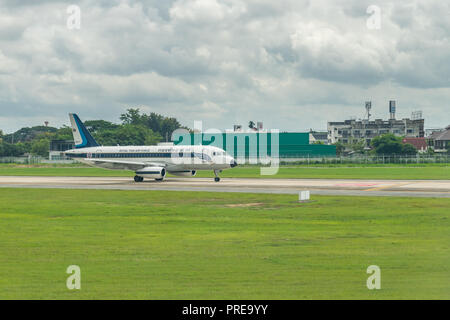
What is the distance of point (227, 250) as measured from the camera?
62.8 ft

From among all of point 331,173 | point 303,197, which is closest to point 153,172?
point 303,197

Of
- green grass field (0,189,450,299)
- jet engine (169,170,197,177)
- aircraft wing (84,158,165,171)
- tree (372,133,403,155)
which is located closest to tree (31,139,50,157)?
tree (372,133,403,155)

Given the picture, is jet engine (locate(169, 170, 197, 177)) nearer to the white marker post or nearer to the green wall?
the white marker post

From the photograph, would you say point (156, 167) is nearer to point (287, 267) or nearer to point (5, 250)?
point (5, 250)

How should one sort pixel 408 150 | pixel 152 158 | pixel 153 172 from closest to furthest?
pixel 153 172, pixel 152 158, pixel 408 150

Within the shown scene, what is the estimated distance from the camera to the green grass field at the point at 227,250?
1395 cm

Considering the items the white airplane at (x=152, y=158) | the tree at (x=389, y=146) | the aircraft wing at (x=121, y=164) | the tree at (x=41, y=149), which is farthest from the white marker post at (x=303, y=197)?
the tree at (x=41, y=149)

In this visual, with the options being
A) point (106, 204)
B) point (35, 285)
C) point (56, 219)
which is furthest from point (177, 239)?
point (106, 204)

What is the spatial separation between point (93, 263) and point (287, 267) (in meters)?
5.57

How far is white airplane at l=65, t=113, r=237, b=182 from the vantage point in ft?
206

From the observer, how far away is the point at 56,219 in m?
29.1

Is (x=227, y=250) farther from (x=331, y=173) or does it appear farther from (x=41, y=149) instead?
(x=41, y=149)

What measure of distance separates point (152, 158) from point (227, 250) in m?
48.9

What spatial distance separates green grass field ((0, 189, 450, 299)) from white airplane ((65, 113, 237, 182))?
27496 millimetres
